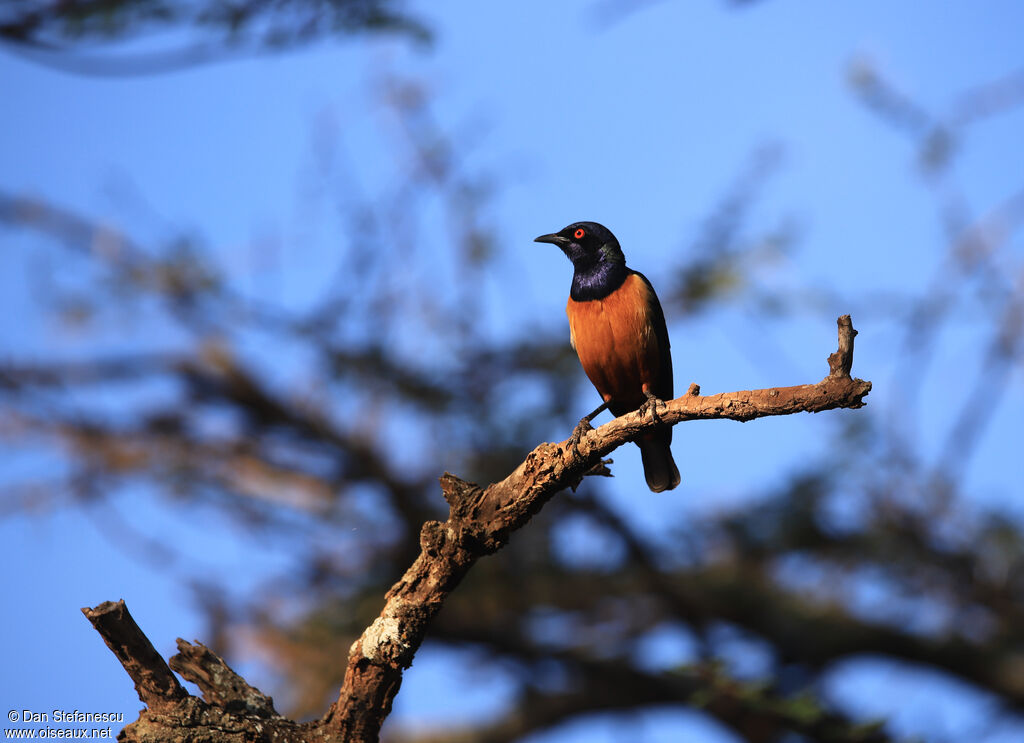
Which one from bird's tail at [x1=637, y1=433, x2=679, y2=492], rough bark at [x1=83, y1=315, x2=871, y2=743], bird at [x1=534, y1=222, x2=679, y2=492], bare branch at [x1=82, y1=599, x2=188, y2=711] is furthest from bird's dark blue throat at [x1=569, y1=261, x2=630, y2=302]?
bare branch at [x1=82, y1=599, x2=188, y2=711]

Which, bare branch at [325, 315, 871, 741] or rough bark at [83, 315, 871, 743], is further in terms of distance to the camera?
bare branch at [325, 315, 871, 741]

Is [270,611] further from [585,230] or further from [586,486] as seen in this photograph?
[585,230]

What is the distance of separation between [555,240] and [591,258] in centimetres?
38

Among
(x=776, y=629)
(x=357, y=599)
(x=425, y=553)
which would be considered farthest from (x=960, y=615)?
(x=425, y=553)

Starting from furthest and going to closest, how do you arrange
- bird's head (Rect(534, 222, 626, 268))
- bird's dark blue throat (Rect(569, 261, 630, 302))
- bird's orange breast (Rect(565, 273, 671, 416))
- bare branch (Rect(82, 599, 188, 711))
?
bird's head (Rect(534, 222, 626, 268))
bird's dark blue throat (Rect(569, 261, 630, 302))
bird's orange breast (Rect(565, 273, 671, 416))
bare branch (Rect(82, 599, 188, 711))

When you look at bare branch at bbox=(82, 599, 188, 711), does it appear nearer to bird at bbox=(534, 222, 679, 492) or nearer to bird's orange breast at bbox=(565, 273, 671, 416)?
bird at bbox=(534, 222, 679, 492)

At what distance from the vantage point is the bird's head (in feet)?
21.0

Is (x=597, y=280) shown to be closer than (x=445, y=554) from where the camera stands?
No

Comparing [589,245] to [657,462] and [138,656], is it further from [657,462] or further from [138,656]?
[138,656]

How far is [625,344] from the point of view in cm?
581

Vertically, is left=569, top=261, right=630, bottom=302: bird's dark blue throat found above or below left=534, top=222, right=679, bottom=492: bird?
above

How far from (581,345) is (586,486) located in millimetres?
4351

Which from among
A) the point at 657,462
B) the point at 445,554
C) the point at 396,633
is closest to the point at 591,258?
the point at 657,462

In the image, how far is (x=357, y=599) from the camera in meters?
10.8
